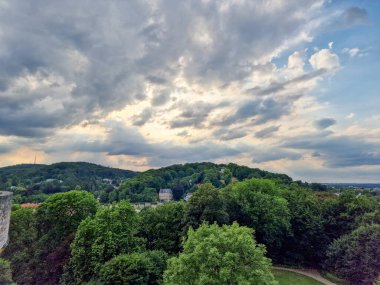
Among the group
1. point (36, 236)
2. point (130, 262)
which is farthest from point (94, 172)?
point (130, 262)

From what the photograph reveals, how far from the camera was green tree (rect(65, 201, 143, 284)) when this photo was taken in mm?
24844

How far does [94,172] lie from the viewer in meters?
200

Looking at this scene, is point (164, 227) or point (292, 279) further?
point (164, 227)

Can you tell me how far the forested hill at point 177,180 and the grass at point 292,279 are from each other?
6812 cm

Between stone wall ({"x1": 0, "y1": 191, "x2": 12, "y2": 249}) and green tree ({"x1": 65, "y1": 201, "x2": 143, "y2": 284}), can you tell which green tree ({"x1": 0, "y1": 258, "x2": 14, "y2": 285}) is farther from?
green tree ({"x1": 65, "y1": 201, "x2": 143, "y2": 284})

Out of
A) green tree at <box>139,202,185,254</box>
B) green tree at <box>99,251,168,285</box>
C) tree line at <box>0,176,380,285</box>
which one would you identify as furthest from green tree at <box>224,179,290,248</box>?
green tree at <box>99,251,168,285</box>

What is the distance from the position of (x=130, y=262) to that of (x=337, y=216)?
25706 millimetres

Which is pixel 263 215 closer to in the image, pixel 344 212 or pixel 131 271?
pixel 344 212

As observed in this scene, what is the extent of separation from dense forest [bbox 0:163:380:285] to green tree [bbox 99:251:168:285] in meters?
0.07

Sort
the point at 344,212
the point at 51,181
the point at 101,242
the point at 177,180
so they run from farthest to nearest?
the point at 51,181 → the point at 177,180 → the point at 344,212 → the point at 101,242

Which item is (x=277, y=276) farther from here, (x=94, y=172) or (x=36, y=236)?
(x=94, y=172)

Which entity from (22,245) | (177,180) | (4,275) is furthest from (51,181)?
(4,275)

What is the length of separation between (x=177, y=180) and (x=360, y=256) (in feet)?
363

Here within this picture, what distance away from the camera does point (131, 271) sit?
21.2m
